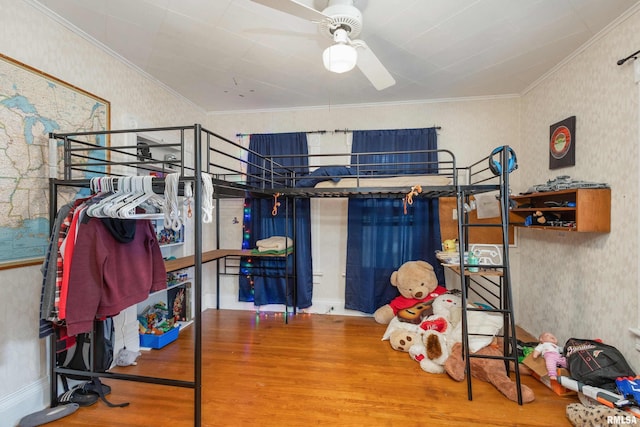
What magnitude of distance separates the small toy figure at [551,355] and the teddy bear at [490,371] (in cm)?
24

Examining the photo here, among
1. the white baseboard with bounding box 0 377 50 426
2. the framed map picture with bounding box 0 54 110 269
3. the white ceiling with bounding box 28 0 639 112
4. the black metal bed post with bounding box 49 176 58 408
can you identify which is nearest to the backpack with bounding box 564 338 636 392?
the white ceiling with bounding box 28 0 639 112

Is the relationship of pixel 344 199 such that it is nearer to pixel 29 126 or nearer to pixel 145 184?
pixel 145 184

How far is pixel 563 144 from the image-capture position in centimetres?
266

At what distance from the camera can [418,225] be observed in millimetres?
3521

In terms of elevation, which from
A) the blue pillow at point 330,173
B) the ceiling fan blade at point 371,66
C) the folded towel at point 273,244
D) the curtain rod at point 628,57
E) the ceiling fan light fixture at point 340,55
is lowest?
the folded towel at point 273,244

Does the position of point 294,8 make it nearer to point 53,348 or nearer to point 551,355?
point 53,348

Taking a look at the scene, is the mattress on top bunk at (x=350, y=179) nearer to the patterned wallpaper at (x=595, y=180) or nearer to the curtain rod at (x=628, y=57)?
the patterned wallpaper at (x=595, y=180)

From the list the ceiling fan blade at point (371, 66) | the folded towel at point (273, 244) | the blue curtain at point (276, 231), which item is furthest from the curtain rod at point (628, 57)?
the folded towel at point (273, 244)

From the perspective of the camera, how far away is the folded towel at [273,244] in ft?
11.5

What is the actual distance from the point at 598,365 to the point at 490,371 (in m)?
0.66

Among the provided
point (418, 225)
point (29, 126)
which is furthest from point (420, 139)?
point (29, 126)

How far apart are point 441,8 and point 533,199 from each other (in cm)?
196

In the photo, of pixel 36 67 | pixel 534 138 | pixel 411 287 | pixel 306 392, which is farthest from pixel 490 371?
pixel 36 67

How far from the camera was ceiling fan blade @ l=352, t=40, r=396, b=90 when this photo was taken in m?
1.76
